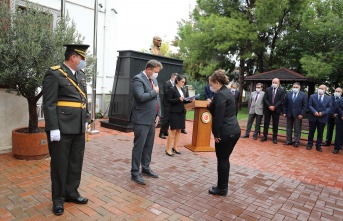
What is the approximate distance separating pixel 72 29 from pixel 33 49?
1.09 meters

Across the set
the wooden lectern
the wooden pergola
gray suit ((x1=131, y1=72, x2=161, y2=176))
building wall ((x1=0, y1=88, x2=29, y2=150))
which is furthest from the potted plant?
the wooden pergola

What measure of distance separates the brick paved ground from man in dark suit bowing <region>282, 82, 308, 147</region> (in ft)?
5.53

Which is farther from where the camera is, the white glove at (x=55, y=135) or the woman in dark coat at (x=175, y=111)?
the woman in dark coat at (x=175, y=111)

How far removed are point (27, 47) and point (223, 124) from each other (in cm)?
357

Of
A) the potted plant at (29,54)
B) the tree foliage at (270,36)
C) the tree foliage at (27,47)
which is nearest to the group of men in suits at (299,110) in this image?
the tree foliage at (270,36)

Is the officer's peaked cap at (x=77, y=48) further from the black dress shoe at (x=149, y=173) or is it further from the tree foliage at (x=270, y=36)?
the tree foliage at (x=270, y=36)

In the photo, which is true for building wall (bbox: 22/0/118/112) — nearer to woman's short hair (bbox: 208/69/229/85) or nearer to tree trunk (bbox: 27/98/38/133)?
tree trunk (bbox: 27/98/38/133)

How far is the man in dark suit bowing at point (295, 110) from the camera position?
7.99 meters

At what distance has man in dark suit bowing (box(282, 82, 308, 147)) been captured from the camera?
26.2 feet

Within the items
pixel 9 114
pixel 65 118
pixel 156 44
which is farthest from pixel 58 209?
pixel 156 44

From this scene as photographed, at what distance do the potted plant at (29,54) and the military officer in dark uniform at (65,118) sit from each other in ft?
5.98

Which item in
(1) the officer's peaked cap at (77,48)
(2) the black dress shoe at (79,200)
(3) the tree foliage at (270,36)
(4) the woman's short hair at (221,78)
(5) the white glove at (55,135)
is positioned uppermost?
(3) the tree foliage at (270,36)

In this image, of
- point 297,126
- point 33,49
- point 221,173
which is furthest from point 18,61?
point 297,126

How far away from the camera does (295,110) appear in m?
8.08
